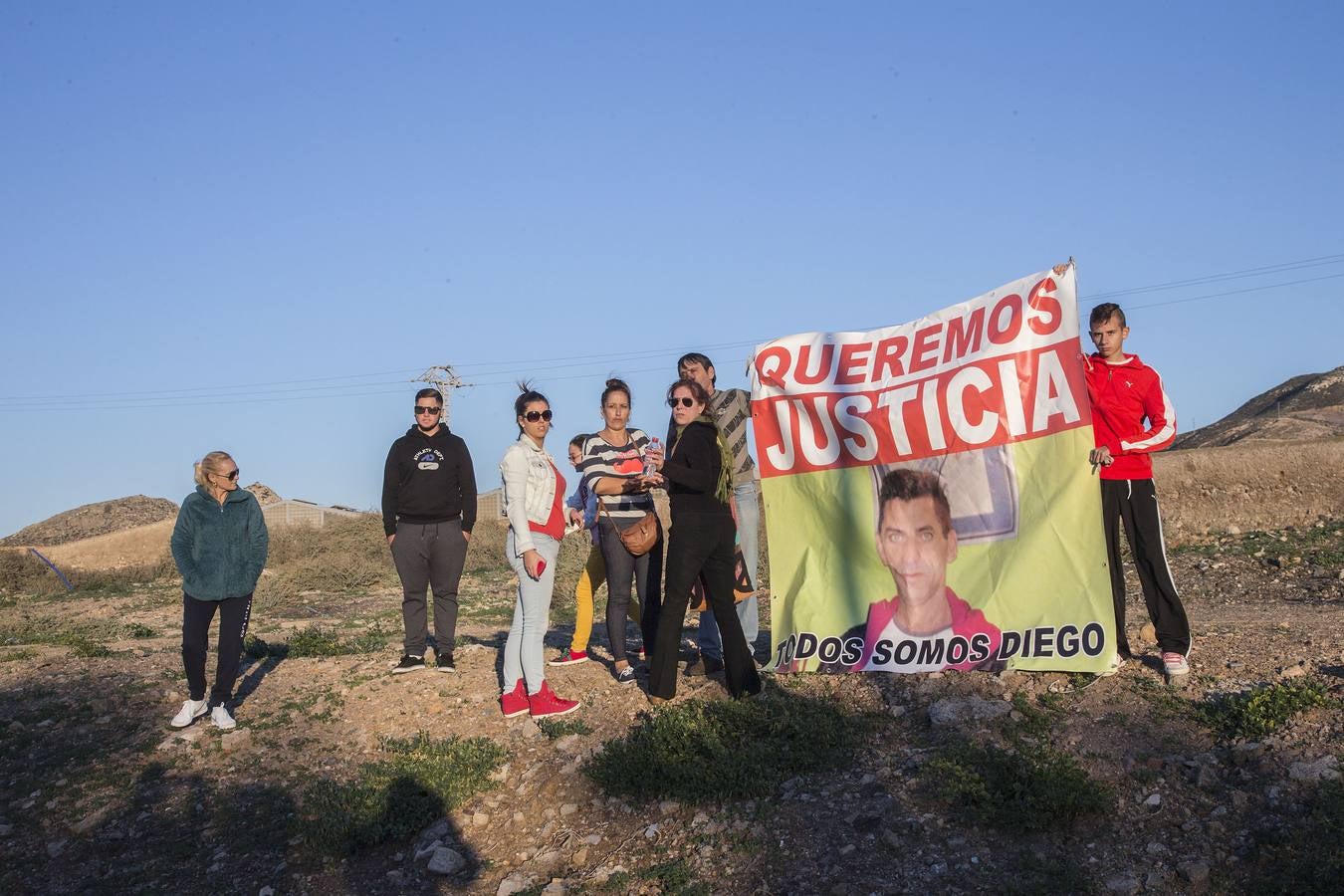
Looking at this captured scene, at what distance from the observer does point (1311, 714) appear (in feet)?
17.1

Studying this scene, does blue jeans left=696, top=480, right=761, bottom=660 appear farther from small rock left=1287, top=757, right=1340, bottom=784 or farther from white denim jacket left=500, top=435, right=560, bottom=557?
small rock left=1287, top=757, right=1340, bottom=784

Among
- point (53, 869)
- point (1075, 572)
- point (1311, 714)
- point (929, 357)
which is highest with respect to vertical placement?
point (929, 357)

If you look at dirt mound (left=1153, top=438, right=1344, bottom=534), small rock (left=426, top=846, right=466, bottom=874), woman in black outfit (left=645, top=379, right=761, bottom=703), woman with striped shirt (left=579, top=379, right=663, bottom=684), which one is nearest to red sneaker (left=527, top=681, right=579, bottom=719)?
woman with striped shirt (left=579, top=379, right=663, bottom=684)

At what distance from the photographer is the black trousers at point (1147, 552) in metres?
6.02

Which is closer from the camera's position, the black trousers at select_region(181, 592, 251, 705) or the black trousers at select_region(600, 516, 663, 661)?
the black trousers at select_region(181, 592, 251, 705)

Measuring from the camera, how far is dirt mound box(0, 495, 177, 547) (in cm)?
2938

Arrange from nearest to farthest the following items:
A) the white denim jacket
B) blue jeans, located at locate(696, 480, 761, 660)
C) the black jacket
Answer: the black jacket
the white denim jacket
blue jeans, located at locate(696, 480, 761, 660)

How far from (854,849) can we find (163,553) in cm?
2001

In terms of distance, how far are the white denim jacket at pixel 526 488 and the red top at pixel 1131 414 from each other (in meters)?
3.30

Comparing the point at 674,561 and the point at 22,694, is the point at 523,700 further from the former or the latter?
the point at 22,694

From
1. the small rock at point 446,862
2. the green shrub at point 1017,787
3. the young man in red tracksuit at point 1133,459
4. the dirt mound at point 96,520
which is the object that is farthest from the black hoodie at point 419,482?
the dirt mound at point 96,520

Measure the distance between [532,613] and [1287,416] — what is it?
19247 millimetres

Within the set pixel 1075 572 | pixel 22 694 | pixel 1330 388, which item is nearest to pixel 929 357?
pixel 1075 572

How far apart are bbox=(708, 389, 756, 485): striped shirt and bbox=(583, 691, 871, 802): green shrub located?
1761 mm
